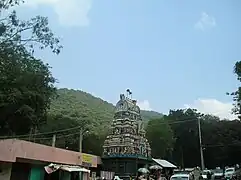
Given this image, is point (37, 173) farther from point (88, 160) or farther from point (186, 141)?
point (186, 141)

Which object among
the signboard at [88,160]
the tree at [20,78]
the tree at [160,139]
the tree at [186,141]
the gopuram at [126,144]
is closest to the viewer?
the tree at [20,78]

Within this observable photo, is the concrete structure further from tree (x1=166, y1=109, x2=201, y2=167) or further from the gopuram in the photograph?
tree (x1=166, y1=109, x2=201, y2=167)

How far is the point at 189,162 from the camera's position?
62.3m

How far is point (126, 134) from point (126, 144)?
1174mm

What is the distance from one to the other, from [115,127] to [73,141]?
508 inches

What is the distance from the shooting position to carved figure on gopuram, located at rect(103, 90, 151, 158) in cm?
3772

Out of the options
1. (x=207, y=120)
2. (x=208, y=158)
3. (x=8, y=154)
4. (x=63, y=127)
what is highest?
(x=207, y=120)

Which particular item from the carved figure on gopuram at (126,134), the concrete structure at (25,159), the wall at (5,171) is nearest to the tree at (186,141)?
the carved figure on gopuram at (126,134)

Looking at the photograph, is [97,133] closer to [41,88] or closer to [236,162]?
→ [236,162]

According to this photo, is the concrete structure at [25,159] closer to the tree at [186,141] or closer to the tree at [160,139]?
the tree at [160,139]

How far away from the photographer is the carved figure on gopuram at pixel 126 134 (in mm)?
37722

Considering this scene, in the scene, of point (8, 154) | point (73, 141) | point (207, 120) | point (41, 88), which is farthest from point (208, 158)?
point (8, 154)

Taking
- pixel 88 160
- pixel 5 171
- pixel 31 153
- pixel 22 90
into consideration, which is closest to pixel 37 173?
pixel 31 153

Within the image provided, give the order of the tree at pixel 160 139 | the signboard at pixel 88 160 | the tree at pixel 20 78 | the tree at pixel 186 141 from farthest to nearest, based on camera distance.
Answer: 1. the tree at pixel 186 141
2. the tree at pixel 160 139
3. the signboard at pixel 88 160
4. the tree at pixel 20 78
